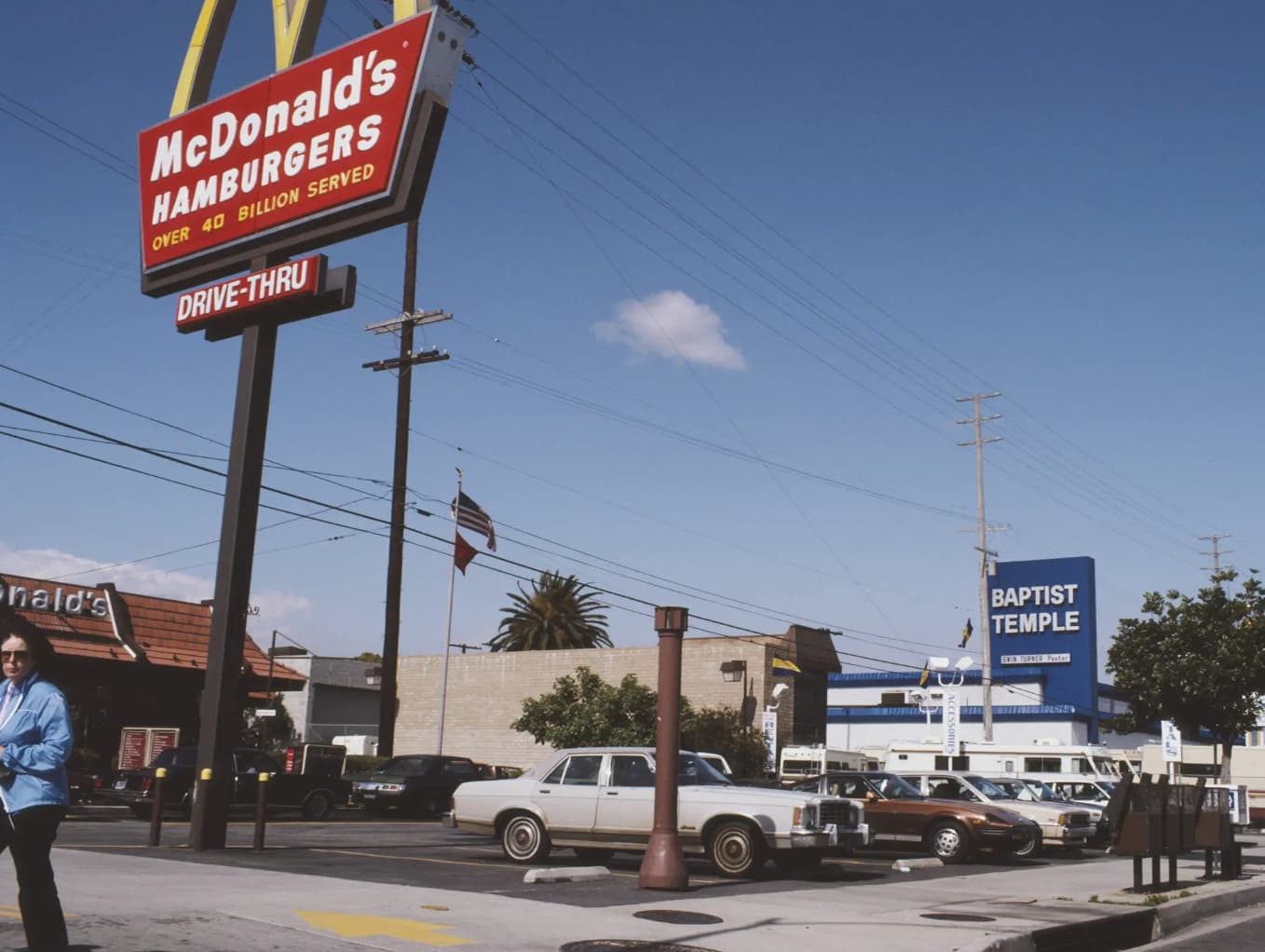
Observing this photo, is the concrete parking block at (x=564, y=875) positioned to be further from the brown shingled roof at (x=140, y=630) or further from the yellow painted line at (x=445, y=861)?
the brown shingled roof at (x=140, y=630)

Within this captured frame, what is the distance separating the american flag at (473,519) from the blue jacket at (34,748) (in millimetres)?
30602

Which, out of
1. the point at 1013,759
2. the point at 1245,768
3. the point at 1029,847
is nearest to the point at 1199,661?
the point at 1245,768

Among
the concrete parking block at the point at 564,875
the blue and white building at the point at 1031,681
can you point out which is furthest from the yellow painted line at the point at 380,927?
the blue and white building at the point at 1031,681

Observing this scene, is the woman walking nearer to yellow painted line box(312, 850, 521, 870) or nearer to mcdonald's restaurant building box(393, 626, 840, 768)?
yellow painted line box(312, 850, 521, 870)

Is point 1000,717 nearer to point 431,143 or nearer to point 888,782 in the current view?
point 888,782

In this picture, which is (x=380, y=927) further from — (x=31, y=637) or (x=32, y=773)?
(x=31, y=637)

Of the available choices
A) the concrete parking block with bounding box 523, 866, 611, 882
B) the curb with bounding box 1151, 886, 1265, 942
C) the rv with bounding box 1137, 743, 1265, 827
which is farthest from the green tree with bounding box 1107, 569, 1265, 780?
the concrete parking block with bounding box 523, 866, 611, 882

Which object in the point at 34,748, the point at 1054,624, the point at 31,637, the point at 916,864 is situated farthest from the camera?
the point at 1054,624

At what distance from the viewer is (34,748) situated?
260 inches

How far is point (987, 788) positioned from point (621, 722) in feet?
67.6

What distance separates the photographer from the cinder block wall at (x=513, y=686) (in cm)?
4481

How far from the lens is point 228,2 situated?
2105cm

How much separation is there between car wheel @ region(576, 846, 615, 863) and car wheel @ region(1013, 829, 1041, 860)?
7.96 m

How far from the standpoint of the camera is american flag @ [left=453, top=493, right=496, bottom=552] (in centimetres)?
3741
